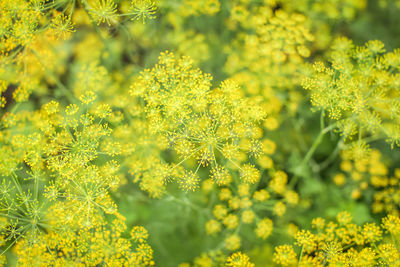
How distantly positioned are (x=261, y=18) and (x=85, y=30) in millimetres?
3876

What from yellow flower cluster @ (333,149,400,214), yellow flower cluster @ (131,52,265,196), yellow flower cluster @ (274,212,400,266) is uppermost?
yellow flower cluster @ (333,149,400,214)

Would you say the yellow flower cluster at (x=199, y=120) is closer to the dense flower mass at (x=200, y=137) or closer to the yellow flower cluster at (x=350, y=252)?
the dense flower mass at (x=200, y=137)

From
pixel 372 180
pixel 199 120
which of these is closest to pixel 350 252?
pixel 372 180

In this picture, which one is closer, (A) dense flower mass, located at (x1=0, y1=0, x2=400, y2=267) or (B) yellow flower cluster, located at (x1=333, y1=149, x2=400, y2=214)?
(A) dense flower mass, located at (x1=0, y1=0, x2=400, y2=267)

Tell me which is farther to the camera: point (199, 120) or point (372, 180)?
point (372, 180)

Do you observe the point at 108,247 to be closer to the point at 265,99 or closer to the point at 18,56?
the point at 18,56

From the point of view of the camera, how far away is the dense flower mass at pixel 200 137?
120 inches

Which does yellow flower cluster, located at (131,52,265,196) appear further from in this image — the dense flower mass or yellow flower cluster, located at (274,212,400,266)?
yellow flower cluster, located at (274,212,400,266)

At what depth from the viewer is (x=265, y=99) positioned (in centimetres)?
454

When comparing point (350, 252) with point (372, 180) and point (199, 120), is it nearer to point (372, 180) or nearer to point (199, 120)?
point (372, 180)

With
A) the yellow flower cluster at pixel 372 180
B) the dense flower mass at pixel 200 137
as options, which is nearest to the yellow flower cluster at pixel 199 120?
the dense flower mass at pixel 200 137

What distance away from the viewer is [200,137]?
305cm

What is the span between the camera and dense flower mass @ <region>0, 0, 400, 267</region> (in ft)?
9.98

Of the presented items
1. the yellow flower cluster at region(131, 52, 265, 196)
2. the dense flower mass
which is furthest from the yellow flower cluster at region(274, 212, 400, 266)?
the yellow flower cluster at region(131, 52, 265, 196)
